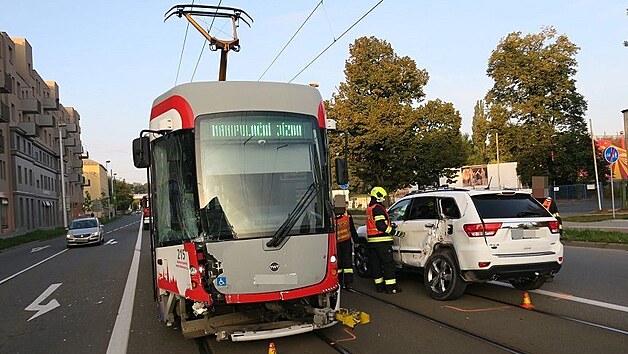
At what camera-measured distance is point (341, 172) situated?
8.10 meters

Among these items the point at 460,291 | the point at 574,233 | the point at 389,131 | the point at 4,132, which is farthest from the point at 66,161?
the point at 460,291

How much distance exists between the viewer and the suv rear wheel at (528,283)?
32.0 ft

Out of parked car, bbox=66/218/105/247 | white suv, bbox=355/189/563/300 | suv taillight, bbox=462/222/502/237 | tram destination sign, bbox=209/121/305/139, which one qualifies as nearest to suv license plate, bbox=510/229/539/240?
white suv, bbox=355/189/563/300

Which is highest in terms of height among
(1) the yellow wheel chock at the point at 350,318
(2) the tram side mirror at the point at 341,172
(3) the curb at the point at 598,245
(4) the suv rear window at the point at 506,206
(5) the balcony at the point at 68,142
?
(5) the balcony at the point at 68,142

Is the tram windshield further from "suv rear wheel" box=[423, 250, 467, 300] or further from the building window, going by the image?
the building window

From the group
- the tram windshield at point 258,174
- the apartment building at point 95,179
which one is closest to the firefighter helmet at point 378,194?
the tram windshield at point 258,174

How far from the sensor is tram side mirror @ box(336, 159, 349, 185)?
805 cm

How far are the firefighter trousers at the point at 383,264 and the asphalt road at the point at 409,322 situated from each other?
23cm

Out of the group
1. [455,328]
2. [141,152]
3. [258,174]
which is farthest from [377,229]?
[141,152]

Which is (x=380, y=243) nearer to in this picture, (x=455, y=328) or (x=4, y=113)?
(x=455, y=328)

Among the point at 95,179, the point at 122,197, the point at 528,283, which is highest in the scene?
the point at 95,179

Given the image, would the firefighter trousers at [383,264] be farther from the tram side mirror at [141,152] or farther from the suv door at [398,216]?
the tram side mirror at [141,152]

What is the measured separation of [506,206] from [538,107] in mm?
45041

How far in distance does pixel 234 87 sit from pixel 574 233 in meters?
14.6
